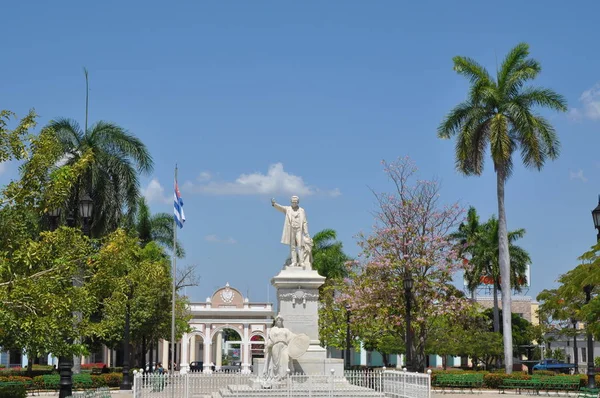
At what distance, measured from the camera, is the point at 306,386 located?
851 inches

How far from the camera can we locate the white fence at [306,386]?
70.4ft

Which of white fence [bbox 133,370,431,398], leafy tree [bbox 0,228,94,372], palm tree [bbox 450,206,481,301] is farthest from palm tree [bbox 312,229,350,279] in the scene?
leafy tree [bbox 0,228,94,372]

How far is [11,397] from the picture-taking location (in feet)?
59.1

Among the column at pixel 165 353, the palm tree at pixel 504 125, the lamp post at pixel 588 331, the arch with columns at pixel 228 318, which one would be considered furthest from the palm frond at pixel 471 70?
the column at pixel 165 353

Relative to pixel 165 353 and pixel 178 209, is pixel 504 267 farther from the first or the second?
pixel 165 353

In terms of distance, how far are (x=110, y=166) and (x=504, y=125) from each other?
19394 mm

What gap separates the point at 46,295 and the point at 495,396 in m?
22.5

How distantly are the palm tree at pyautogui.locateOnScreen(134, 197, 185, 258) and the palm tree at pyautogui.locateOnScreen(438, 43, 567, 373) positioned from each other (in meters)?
22.0

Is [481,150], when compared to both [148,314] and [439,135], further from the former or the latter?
[148,314]

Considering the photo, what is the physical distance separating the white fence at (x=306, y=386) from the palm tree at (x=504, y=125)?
620 inches

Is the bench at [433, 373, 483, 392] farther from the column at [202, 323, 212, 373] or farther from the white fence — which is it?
the column at [202, 323, 212, 373]

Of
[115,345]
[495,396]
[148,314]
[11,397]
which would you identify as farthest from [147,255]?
[11,397]

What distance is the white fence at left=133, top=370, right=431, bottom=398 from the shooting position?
845 inches

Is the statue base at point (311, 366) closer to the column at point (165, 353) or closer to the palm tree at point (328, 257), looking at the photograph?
the palm tree at point (328, 257)
